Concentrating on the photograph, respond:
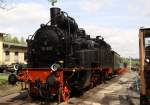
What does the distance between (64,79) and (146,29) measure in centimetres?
534

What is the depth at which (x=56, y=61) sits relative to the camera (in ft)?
56.6

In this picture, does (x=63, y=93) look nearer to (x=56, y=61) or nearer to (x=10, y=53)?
(x=56, y=61)

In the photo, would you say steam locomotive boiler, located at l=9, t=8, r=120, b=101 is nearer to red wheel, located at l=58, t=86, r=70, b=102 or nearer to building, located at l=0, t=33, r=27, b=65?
red wheel, located at l=58, t=86, r=70, b=102

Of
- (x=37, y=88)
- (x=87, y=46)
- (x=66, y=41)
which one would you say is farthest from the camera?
(x=87, y=46)

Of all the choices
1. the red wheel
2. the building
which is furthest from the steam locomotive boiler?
the building

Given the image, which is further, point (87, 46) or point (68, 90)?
point (87, 46)

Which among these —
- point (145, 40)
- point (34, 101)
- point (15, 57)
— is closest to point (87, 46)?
point (34, 101)

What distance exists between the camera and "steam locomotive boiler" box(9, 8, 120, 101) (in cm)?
1628

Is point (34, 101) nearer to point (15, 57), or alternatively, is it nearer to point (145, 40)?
point (145, 40)

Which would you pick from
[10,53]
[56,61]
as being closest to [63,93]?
[56,61]

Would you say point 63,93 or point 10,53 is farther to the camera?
point 10,53

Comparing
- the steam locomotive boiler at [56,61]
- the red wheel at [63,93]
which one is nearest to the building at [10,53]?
the steam locomotive boiler at [56,61]

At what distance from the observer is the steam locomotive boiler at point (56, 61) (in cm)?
1628

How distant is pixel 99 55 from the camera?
22859 mm
